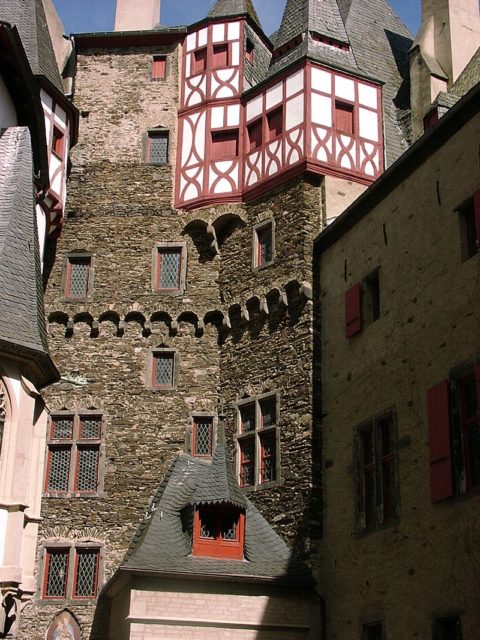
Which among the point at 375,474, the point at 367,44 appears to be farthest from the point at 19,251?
the point at 367,44

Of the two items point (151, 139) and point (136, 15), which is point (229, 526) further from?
point (136, 15)

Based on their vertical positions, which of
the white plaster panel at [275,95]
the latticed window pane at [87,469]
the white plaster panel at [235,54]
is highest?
the white plaster panel at [235,54]

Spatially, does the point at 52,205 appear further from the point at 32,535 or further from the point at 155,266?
the point at 32,535

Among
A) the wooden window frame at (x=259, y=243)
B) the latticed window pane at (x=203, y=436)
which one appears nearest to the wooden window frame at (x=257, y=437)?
the latticed window pane at (x=203, y=436)

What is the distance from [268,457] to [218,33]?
11213 millimetres

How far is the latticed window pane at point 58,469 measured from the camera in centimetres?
2253

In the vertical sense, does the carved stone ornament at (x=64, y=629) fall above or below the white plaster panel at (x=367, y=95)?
below

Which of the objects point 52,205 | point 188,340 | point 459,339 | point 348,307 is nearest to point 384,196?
point 348,307

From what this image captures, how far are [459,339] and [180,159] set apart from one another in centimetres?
1145

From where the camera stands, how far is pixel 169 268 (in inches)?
959

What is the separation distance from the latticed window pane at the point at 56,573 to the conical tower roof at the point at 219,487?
431 centimetres

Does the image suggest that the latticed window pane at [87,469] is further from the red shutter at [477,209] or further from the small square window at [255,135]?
the red shutter at [477,209]

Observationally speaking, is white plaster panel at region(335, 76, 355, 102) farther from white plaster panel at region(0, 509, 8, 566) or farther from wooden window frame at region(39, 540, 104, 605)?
white plaster panel at region(0, 509, 8, 566)

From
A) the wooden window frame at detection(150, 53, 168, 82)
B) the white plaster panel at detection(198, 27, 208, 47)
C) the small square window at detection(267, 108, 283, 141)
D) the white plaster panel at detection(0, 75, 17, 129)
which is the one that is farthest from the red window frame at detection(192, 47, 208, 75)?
the white plaster panel at detection(0, 75, 17, 129)
